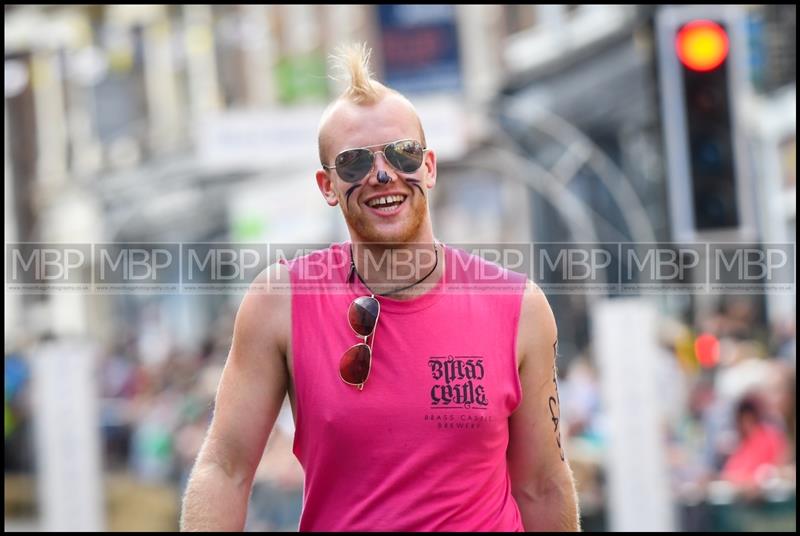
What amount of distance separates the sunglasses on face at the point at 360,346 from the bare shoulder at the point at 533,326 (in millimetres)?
331

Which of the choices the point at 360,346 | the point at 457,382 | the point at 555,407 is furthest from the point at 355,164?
the point at 555,407

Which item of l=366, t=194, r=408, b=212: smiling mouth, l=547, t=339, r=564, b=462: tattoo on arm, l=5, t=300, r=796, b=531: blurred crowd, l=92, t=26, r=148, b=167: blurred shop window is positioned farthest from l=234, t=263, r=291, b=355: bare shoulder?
l=92, t=26, r=148, b=167: blurred shop window

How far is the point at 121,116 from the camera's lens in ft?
105

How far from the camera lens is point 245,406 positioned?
124 inches

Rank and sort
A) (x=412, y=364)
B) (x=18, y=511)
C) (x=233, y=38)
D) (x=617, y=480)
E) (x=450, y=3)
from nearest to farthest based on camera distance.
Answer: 1. (x=412, y=364)
2. (x=617, y=480)
3. (x=18, y=511)
4. (x=450, y=3)
5. (x=233, y=38)

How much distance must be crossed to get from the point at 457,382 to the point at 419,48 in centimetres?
1343

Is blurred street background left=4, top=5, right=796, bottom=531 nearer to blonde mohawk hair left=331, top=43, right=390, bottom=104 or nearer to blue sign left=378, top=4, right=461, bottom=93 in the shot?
blue sign left=378, top=4, right=461, bottom=93

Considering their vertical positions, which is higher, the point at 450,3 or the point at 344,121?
the point at 450,3

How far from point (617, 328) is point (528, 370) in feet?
19.8

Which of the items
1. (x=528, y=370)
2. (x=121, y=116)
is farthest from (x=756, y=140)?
(x=121, y=116)

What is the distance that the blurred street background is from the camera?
8352 mm

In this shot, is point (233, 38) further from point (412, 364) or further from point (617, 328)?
point (412, 364)

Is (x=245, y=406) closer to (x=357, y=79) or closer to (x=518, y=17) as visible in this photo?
(x=357, y=79)

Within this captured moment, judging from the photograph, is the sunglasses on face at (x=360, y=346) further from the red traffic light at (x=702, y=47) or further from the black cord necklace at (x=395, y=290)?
the red traffic light at (x=702, y=47)
